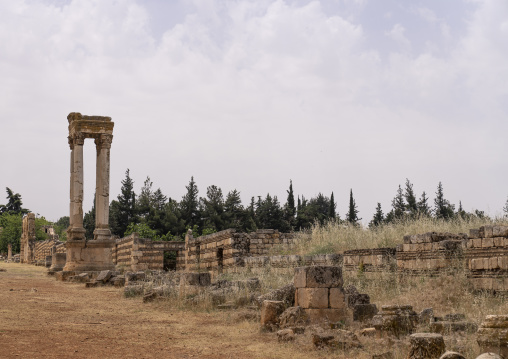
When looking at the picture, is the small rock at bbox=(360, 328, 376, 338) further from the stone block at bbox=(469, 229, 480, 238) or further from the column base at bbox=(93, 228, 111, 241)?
the column base at bbox=(93, 228, 111, 241)

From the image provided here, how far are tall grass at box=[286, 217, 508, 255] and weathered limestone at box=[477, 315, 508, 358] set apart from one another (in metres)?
7.37

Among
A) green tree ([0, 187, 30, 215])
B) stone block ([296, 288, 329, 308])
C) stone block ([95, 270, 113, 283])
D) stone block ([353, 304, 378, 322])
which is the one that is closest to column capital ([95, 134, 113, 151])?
stone block ([95, 270, 113, 283])

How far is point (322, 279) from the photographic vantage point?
Answer: 359 inches

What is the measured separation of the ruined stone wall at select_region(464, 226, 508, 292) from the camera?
1027 cm

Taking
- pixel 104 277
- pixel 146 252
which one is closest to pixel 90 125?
pixel 104 277

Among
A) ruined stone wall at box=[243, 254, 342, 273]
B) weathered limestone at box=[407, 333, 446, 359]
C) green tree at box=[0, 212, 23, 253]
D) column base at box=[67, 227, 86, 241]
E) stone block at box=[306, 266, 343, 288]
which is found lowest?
weathered limestone at box=[407, 333, 446, 359]

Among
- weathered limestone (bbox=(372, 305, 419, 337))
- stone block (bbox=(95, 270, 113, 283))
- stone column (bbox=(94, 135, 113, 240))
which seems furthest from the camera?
stone column (bbox=(94, 135, 113, 240))

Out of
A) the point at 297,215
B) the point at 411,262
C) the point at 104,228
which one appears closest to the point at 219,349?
the point at 411,262

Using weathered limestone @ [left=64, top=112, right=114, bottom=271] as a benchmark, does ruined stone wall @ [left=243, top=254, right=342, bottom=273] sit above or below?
below

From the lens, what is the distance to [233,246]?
2025cm

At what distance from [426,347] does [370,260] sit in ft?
25.7

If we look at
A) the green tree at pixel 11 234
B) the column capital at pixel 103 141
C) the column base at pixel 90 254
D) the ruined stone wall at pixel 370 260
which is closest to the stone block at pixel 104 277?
the column base at pixel 90 254

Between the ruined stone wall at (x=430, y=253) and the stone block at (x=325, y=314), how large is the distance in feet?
12.2

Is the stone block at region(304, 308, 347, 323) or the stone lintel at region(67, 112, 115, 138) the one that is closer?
the stone block at region(304, 308, 347, 323)
